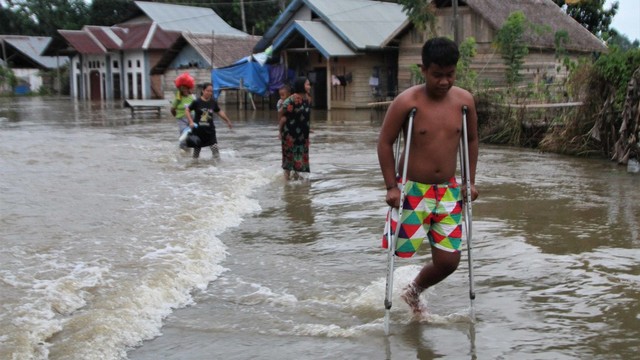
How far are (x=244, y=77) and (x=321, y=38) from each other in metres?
4.13

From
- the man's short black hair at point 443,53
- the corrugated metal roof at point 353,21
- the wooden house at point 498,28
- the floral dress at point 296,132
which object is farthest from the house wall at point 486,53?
the man's short black hair at point 443,53

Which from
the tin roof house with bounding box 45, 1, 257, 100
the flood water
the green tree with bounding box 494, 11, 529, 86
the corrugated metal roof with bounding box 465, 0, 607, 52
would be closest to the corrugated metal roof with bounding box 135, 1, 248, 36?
the tin roof house with bounding box 45, 1, 257, 100

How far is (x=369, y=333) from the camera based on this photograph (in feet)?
14.4

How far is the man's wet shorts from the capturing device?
4.35m

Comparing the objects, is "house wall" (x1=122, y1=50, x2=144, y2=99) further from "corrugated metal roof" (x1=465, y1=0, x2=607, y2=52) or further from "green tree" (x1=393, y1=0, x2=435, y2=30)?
"corrugated metal roof" (x1=465, y1=0, x2=607, y2=52)

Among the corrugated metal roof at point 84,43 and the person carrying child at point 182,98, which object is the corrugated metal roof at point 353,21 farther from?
the person carrying child at point 182,98

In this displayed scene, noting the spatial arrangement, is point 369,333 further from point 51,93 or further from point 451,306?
point 51,93

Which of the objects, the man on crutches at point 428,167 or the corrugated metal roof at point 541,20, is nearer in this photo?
the man on crutches at point 428,167

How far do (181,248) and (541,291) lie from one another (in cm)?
309

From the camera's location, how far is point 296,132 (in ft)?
33.7

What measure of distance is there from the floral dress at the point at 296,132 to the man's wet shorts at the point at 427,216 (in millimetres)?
5885

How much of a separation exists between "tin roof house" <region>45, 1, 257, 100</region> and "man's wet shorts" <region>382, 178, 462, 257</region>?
37.6 meters

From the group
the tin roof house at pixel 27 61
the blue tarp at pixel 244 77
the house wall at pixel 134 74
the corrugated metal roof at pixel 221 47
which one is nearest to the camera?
the blue tarp at pixel 244 77

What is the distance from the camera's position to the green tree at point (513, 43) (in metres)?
23.0
